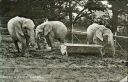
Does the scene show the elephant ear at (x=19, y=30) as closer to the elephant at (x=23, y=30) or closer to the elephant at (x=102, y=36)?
the elephant at (x=23, y=30)

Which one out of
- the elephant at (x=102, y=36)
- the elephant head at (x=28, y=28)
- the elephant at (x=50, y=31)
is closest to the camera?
the elephant head at (x=28, y=28)

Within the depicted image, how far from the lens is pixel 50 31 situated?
239 inches

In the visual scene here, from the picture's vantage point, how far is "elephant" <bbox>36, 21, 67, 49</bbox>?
19.5 ft

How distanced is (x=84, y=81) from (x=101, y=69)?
2.39 feet

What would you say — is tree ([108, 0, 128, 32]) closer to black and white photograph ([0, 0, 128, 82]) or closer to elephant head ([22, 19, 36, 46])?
black and white photograph ([0, 0, 128, 82])

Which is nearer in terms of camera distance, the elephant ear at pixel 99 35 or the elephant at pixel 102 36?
the elephant at pixel 102 36

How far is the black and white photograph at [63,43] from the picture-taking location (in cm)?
355

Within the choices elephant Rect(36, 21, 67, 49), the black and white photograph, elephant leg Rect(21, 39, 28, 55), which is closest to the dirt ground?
the black and white photograph

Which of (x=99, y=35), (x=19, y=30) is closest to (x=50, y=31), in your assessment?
(x=99, y=35)

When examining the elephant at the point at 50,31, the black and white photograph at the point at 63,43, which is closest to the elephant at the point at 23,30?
the black and white photograph at the point at 63,43

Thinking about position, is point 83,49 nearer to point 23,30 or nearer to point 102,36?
point 102,36

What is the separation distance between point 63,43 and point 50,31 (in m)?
0.46

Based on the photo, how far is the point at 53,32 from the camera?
616cm

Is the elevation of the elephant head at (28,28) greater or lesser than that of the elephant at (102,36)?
greater
